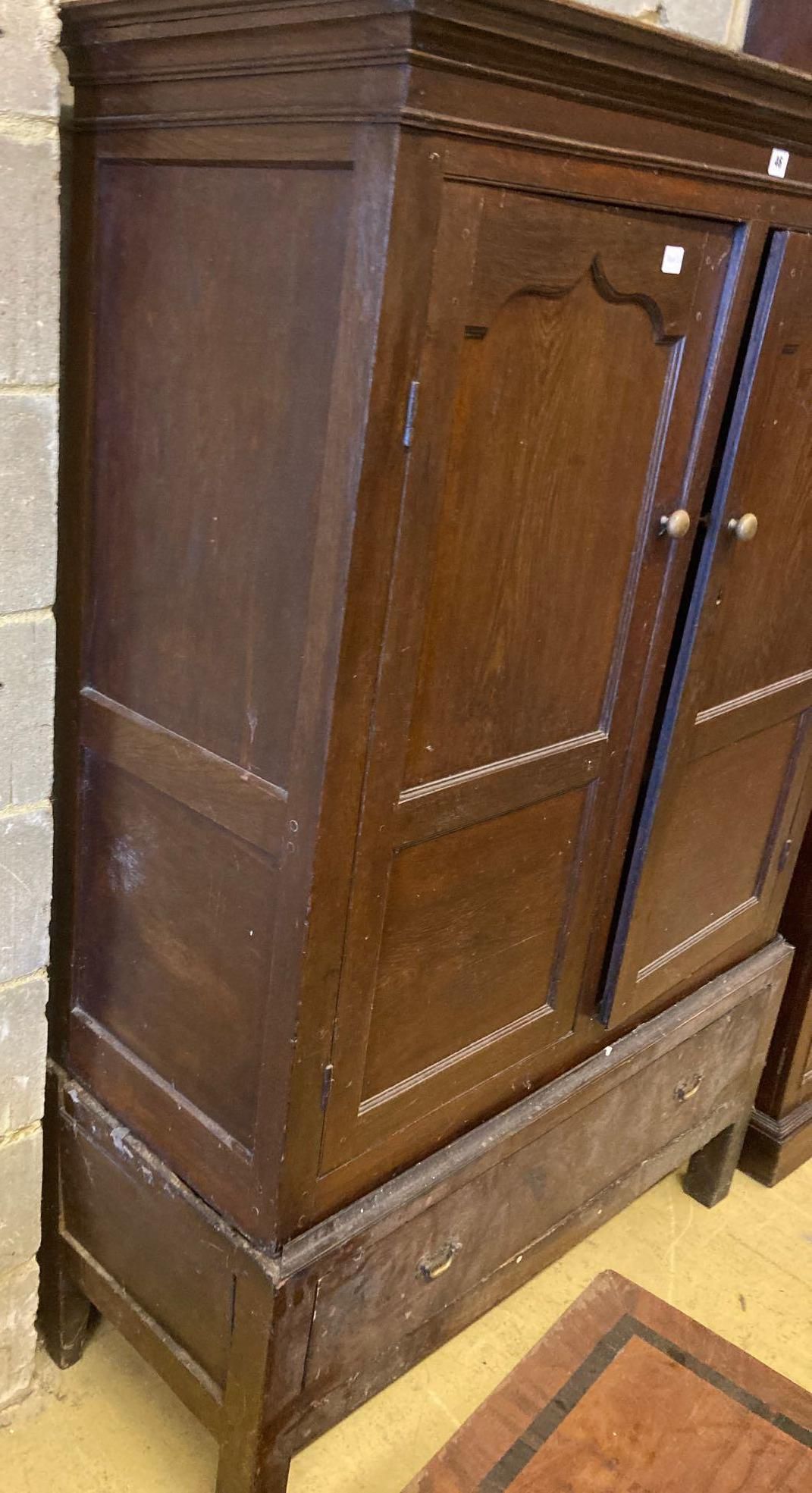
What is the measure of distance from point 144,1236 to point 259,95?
125 centimetres

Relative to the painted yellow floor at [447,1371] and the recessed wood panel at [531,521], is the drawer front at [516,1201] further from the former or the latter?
the recessed wood panel at [531,521]

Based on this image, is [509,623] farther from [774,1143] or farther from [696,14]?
[774,1143]

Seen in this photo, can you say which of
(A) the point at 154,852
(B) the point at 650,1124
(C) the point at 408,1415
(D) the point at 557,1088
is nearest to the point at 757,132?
(A) the point at 154,852

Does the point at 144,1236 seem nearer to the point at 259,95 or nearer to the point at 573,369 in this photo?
the point at 573,369

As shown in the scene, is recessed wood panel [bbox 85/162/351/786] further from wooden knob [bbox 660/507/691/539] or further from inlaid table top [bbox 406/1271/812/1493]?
inlaid table top [bbox 406/1271/812/1493]

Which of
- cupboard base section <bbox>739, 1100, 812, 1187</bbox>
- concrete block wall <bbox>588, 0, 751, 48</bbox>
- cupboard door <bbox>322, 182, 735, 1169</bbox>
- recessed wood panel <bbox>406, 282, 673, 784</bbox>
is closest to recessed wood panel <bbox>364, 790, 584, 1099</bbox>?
cupboard door <bbox>322, 182, 735, 1169</bbox>

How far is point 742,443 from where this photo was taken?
1321 mm

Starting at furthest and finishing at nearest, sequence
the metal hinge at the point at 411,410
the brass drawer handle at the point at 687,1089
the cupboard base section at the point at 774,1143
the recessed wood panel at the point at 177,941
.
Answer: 1. the cupboard base section at the point at 774,1143
2. the brass drawer handle at the point at 687,1089
3. the recessed wood panel at the point at 177,941
4. the metal hinge at the point at 411,410

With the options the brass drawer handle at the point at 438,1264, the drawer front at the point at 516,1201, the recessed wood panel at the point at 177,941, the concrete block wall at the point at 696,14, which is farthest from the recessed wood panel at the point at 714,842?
the concrete block wall at the point at 696,14

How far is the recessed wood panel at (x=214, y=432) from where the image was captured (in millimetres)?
1002

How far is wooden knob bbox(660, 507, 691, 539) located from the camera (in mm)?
1255

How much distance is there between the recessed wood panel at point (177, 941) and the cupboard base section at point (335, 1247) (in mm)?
144

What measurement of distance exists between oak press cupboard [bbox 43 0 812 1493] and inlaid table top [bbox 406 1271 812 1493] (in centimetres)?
24

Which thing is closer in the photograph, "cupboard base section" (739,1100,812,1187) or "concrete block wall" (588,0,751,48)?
"concrete block wall" (588,0,751,48)
